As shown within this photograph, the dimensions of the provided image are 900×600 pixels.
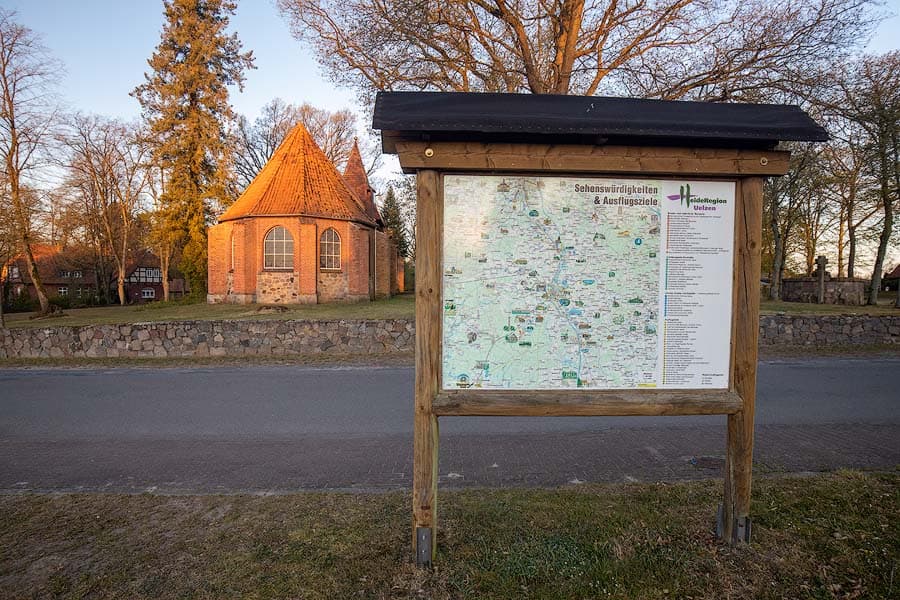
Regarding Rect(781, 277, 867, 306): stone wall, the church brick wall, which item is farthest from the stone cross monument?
the church brick wall

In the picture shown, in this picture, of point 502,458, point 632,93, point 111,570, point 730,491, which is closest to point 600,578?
point 730,491

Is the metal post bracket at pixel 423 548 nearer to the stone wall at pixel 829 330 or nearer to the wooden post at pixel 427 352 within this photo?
the wooden post at pixel 427 352

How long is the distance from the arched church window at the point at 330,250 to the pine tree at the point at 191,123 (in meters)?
9.79

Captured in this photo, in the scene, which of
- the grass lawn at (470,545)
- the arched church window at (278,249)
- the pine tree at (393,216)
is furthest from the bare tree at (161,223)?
the grass lawn at (470,545)

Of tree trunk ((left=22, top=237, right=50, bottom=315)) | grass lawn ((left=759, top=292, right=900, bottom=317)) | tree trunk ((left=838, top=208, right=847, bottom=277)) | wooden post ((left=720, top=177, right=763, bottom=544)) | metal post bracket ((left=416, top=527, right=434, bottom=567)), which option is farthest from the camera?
tree trunk ((left=838, top=208, right=847, bottom=277))

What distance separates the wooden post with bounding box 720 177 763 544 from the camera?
3.47 m

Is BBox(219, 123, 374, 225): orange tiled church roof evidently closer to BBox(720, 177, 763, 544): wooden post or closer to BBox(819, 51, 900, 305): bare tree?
BBox(819, 51, 900, 305): bare tree

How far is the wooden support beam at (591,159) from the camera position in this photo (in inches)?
129

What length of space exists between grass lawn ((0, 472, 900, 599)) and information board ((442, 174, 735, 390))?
42.7 inches

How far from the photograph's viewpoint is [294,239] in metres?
26.9

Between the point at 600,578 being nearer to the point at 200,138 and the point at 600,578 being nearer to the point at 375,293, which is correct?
the point at 375,293

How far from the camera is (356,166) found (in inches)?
1583

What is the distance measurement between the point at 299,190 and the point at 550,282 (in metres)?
26.5

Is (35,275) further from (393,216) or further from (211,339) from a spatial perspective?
(393,216)
